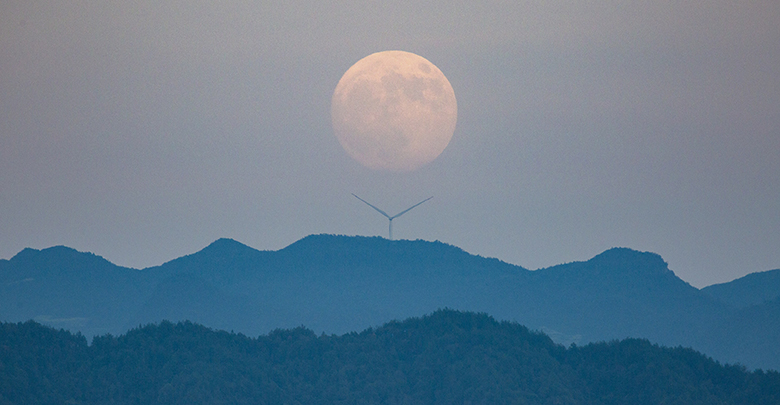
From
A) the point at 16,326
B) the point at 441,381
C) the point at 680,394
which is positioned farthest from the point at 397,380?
the point at 16,326

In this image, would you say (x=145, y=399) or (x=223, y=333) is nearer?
(x=145, y=399)

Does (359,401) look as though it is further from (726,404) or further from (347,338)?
(726,404)

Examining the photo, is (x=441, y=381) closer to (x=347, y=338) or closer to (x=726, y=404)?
(x=347, y=338)

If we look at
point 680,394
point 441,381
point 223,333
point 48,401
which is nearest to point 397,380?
point 441,381

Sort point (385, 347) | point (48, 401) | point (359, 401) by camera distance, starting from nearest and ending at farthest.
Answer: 1. point (48, 401)
2. point (359, 401)
3. point (385, 347)

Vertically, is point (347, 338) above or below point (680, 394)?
above

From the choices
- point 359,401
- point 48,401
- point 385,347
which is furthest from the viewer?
point 385,347
